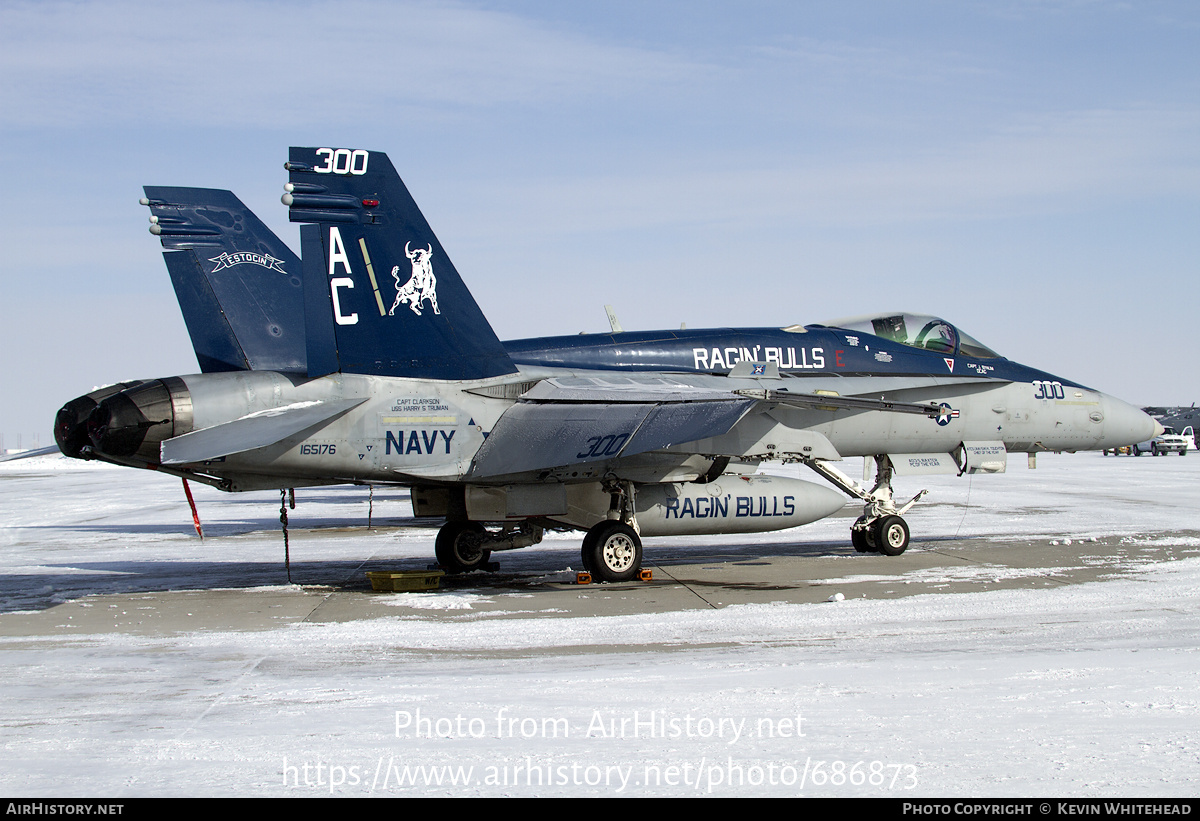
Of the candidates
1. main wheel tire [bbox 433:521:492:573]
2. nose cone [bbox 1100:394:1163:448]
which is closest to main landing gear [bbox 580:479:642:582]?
main wheel tire [bbox 433:521:492:573]

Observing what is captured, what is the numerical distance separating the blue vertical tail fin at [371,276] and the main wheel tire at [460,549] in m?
2.74

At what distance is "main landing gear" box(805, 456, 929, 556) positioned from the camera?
43.3ft

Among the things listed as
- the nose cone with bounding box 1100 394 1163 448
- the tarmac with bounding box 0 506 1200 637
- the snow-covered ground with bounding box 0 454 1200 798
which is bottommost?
the tarmac with bounding box 0 506 1200 637

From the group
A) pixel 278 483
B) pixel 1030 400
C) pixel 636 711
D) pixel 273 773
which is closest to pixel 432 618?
pixel 278 483

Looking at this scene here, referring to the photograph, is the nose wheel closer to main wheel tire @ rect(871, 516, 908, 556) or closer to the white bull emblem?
main wheel tire @ rect(871, 516, 908, 556)

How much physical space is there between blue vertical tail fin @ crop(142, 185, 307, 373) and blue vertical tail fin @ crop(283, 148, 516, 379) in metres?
2.75

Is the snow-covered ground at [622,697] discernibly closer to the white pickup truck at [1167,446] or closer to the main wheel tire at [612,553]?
the main wheel tire at [612,553]

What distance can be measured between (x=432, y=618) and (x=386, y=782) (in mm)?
4648

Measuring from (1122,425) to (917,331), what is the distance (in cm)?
341

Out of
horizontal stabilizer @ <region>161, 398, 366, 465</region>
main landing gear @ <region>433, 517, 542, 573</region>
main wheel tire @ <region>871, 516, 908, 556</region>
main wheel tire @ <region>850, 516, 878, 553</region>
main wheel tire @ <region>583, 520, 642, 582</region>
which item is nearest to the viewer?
horizontal stabilizer @ <region>161, 398, 366, 465</region>

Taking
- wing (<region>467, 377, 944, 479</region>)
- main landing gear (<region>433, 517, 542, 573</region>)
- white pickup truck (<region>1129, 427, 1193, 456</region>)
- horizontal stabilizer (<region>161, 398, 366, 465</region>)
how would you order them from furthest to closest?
white pickup truck (<region>1129, 427, 1193, 456</region>)
main landing gear (<region>433, 517, 542, 573</region>)
wing (<region>467, 377, 944, 479</region>)
horizontal stabilizer (<region>161, 398, 366, 465</region>)

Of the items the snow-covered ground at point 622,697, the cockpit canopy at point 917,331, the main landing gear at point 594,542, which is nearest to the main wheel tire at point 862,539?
the snow-covered ground at point 622,697

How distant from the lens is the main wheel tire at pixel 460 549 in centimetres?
1229

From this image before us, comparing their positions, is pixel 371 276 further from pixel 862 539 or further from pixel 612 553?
pixel 862 539
